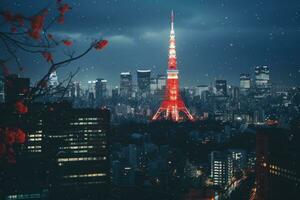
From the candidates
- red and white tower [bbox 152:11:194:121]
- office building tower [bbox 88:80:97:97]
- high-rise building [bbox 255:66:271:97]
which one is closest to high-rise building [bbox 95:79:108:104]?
office building tower [bbox 88:80:97:97]

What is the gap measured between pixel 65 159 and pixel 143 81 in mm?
24698

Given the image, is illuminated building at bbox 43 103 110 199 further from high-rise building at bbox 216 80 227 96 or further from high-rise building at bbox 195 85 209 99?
high-rise building at bbox 195 85 209 99

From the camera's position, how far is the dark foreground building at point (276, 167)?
34.1 ft

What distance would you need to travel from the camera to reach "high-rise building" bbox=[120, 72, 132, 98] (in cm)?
3803

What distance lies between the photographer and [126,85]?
38875mm

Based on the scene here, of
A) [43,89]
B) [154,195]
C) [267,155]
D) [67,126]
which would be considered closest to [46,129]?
[67,126]

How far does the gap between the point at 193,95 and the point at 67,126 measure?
1019 inches

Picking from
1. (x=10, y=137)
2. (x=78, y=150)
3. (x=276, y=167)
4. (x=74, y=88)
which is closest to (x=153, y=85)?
(x=78, y=150)

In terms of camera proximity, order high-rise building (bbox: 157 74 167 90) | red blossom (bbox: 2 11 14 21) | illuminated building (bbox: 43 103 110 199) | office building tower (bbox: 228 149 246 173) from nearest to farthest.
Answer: red blossom (bbox: 2 11 14 21), illuminated building (bbox: 43 103 110 199), office building tower (bbox: 228 149 246 173), high-rise building (bbox: 157 74 167 90)

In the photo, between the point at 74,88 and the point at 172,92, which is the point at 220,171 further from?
the point at 172,92

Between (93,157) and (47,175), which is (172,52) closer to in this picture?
(93,157)

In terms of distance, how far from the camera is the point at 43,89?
1.97m

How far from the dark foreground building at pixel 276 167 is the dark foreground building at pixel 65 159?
15.1 feet

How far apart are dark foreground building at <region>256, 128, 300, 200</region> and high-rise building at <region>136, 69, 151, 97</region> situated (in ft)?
86.8
